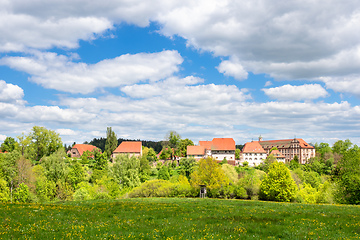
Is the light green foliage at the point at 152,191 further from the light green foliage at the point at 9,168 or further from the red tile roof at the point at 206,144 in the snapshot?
the red tile roof at the point at 206,144

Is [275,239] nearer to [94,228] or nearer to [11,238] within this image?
[94,228]

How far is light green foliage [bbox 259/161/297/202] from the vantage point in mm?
60031

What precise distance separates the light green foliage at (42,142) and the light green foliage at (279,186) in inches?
3145

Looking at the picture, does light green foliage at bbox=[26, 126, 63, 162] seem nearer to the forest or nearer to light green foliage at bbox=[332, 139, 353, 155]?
the forest

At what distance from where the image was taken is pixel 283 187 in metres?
60.6

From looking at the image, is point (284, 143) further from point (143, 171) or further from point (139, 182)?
point (139, 182)

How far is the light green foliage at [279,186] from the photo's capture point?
60031mm

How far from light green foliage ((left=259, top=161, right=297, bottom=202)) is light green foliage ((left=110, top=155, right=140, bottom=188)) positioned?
37876 millimetres

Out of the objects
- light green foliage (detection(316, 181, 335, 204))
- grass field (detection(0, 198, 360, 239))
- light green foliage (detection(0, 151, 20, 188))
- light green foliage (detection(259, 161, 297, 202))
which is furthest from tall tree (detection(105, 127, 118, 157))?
grass field (detection(0, 198, 360, 239))

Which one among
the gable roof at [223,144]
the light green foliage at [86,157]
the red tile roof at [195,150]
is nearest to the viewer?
the light green foliage at [86,157]

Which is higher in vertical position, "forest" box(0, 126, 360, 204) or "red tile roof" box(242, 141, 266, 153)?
"red tile roof" box(242, 141, 266, 153)

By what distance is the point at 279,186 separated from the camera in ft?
199

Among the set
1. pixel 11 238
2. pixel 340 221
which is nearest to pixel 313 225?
pixel 340 221

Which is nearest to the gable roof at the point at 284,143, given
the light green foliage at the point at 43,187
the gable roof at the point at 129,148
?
the gable roof at the point at 129,148
